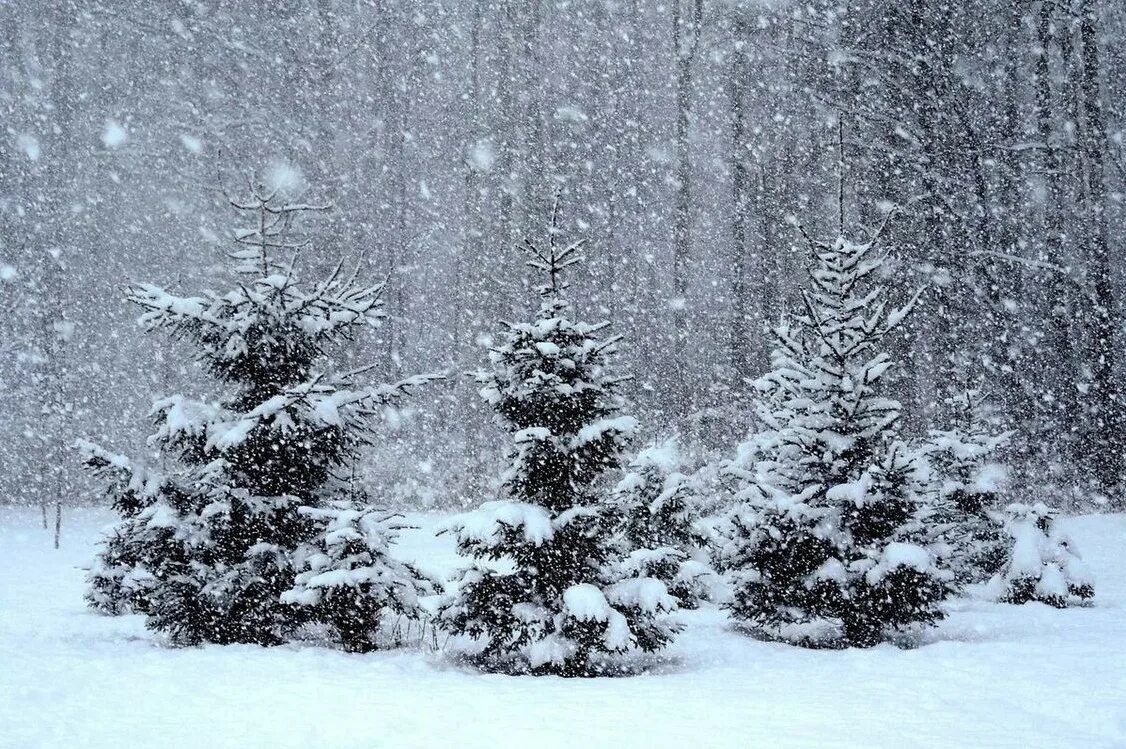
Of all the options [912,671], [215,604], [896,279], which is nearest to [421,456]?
[896,279]

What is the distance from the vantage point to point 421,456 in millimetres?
29266

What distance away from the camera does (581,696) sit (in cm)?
636

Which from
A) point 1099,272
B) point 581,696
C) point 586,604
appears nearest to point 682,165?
point 1099,272

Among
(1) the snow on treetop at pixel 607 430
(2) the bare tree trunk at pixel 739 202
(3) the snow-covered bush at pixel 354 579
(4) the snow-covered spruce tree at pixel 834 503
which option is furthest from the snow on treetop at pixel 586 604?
(2) the bare tree trunk at pixel 739 202

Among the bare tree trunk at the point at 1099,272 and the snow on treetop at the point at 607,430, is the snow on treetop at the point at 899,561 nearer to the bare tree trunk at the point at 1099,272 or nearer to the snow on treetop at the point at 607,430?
the snow on treetop at the point at 607,430

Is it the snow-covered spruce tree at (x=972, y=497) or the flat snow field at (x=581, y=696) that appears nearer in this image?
the flat snow field at (x=581, y=696)

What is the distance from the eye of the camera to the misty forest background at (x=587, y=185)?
24.9m

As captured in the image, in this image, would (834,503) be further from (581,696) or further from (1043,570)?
(1043,570)

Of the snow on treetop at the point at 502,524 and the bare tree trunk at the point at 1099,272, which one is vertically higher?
the bare tree trunk at the point at 1099,272

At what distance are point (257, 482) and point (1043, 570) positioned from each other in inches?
448

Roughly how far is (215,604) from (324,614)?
4.09ft

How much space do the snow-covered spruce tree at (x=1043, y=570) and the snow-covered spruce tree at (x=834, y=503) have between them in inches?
141

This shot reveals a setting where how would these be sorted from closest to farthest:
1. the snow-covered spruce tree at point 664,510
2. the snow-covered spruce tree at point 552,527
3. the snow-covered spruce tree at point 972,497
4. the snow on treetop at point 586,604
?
1. the snow on treetop at point 586,604
2. the snow-covered spruce tree at point 552,527
3. the snow-covered spruce tree at point 664,510
4. the snow-covered spruce tree at point 972,497

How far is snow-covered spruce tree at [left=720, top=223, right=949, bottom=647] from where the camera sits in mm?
9125
